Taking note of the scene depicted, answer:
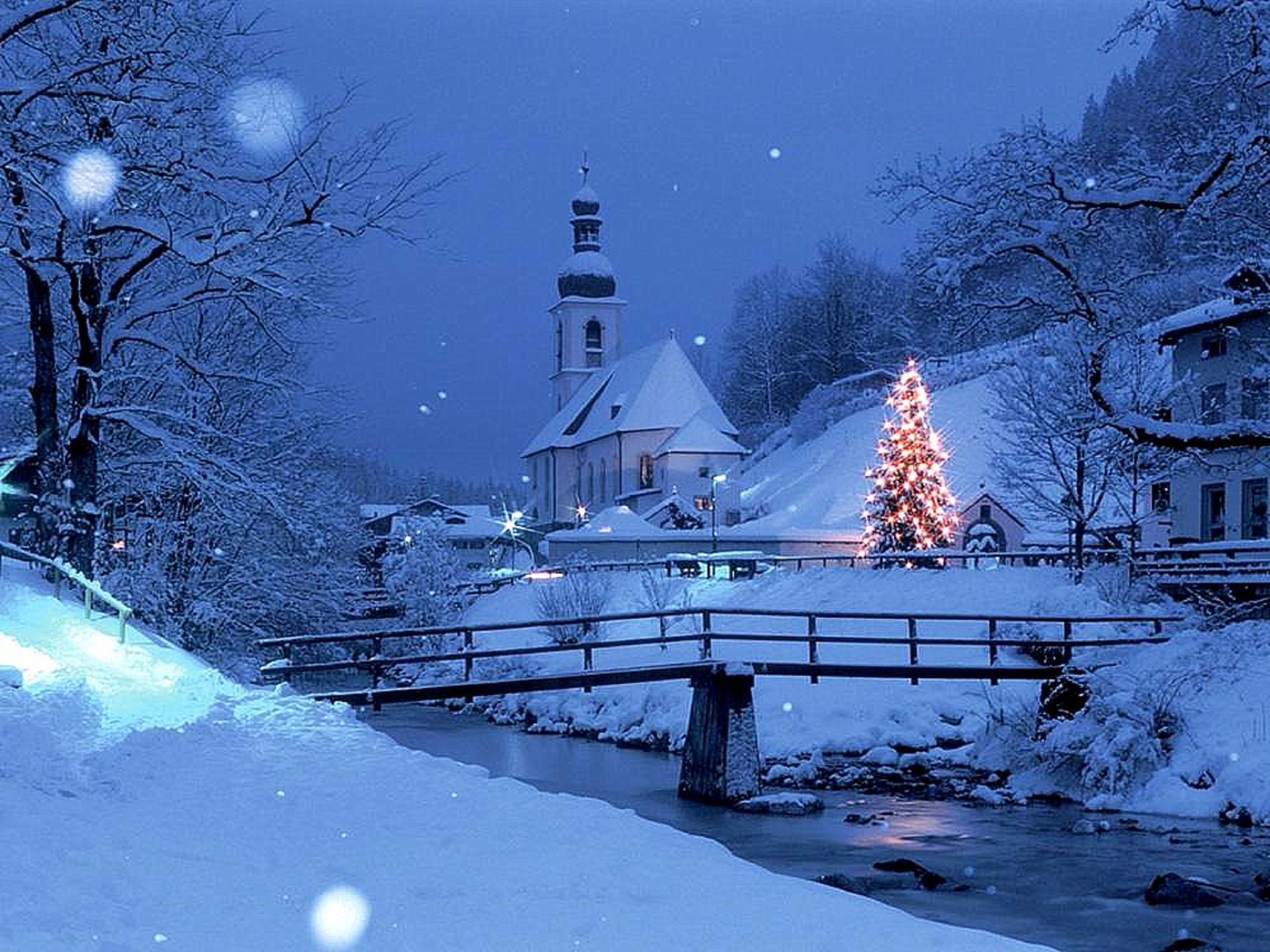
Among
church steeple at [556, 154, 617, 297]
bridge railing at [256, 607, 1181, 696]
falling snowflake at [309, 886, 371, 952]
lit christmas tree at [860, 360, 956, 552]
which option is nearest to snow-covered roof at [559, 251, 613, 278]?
church steeple at [556, 154, 617, 297]

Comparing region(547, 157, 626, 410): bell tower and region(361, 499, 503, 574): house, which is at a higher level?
region(547, 157, 626, 410): bell tower

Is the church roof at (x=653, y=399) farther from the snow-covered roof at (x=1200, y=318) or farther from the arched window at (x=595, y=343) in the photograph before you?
the snow-covered roof at (x=1200, y=318)

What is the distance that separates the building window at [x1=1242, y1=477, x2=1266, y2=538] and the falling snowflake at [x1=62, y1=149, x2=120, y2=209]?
34704 mm

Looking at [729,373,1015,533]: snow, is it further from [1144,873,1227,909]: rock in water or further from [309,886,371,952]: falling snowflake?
[309,886,371,952]: falling snowflake

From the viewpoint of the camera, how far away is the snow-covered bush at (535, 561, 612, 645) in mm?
46938

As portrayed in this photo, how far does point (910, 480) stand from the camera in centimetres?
4944

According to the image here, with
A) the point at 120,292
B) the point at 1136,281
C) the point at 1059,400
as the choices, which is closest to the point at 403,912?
the point at 1136,281

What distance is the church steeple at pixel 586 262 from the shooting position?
333 ft

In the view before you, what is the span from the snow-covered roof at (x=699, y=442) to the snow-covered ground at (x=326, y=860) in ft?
224

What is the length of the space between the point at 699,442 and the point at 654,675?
2241 inches

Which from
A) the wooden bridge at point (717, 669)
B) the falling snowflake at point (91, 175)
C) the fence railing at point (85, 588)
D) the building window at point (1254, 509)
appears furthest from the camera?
the building window at point (1254, 509)

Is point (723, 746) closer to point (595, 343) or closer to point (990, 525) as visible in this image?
point (990, 525)

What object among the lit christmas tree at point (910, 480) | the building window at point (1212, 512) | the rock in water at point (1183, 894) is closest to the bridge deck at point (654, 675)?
the rock in water at point (1183, 894)

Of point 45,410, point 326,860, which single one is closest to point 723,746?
point 45,410
